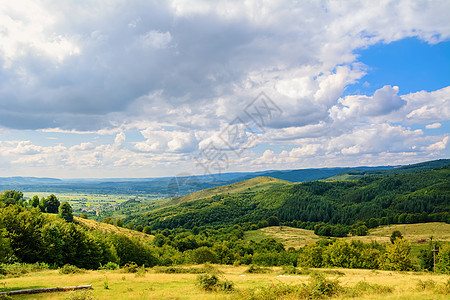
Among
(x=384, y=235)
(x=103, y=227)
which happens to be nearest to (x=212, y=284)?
(x=103, y=227)

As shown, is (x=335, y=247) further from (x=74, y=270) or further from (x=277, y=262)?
(x=74, y=270)

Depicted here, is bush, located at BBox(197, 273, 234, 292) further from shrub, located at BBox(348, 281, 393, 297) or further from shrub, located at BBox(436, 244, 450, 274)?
shrub, located at BBox(436, 244, 450, 274)

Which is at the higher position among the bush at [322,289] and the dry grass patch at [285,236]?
the bush at [322,289]

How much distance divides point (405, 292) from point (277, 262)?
2981 inches

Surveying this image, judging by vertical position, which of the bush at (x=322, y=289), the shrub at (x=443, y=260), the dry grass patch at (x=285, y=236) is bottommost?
the dry grass patch at (x=285, y=236)

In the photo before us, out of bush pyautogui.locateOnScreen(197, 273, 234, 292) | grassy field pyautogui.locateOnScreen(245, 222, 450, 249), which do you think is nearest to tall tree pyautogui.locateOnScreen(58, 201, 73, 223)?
bush pyautogui.locateOnScreen(197, 273, 234, 292)

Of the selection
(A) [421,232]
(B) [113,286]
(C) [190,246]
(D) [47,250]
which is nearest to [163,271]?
(B) [113,286]

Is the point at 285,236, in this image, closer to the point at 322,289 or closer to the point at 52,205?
the point at 52,205

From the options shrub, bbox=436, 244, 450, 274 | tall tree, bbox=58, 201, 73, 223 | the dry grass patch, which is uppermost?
tall tree, bbox=58, 201, 73, 223

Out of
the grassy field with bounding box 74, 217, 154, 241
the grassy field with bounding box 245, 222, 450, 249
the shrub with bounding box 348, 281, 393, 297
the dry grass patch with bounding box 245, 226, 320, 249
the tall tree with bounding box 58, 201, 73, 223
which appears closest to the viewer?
the shrub with bounding box 348, 281, 393, 297

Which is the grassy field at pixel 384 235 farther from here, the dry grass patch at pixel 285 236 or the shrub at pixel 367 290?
the shrub at pixel 367 290

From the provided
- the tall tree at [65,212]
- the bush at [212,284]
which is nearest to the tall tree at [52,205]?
the tall tree at [65,212]

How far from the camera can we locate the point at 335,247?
76250 mm

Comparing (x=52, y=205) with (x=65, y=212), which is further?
(x=52, y=205)
